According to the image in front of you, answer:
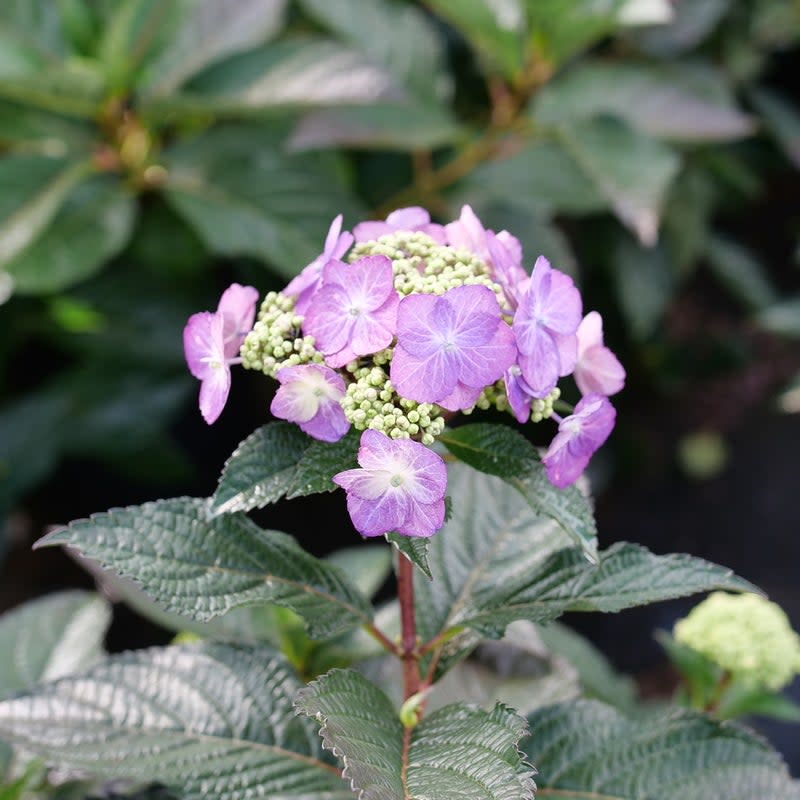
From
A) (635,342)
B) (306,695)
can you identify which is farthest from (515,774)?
(635,342)

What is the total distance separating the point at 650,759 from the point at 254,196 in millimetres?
1104

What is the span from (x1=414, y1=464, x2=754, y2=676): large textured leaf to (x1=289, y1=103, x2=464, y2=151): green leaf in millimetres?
782

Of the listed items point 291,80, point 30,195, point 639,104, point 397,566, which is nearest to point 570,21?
point 639,104

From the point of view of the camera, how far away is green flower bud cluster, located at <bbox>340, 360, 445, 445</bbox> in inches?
27.5

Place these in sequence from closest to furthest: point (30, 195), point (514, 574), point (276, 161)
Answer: point (514, 574)
point (30, 195)
point (276, 161)

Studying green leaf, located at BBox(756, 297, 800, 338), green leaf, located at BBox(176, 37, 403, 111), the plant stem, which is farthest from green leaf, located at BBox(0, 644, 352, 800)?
green leaf, located at BBox(756, 297, 800, 338)

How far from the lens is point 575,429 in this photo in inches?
30.3

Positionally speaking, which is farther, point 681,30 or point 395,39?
point 681,30

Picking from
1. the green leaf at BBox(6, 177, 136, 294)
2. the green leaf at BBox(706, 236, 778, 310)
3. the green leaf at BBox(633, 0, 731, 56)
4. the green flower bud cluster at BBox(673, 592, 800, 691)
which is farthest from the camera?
the green leaf at BBox(706, 236, 778, 310)

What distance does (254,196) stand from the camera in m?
1.62

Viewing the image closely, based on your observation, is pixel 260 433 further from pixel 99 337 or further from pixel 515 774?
pixel 99 337

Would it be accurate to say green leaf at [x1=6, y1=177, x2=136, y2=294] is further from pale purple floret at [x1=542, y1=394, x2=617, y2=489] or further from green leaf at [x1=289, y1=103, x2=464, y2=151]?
pale purple floret at [x1=542, y1=394, x2=617, y2=489]

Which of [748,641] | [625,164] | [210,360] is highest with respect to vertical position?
[210,360]

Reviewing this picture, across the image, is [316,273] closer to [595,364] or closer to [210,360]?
[210,360]
